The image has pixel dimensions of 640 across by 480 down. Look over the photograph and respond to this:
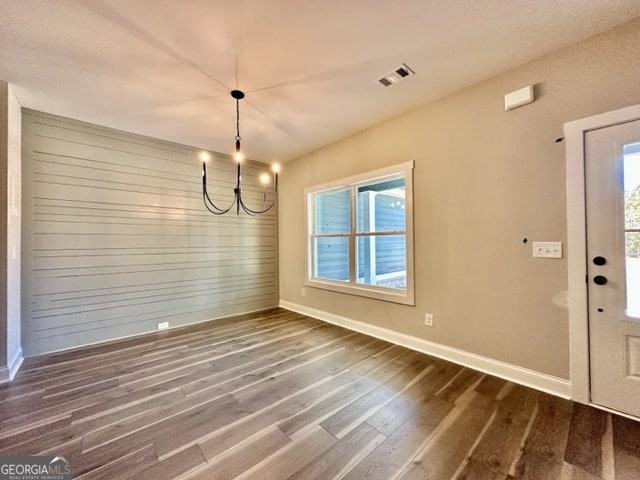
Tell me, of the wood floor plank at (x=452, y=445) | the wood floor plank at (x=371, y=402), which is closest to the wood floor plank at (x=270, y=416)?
the wood floor plank at (x=371, y=402)

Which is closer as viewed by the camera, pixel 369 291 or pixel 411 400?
pixel 411 400

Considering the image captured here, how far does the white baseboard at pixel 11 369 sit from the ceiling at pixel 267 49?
104 inches

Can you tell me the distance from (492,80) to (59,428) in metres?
4.44

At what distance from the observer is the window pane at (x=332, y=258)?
407cm

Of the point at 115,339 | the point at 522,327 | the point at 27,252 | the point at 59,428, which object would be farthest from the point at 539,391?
the point at 27,252

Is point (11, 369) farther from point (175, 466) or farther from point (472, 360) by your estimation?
point (472, 360)

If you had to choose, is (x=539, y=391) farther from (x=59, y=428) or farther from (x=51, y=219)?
(x=51, y=219)

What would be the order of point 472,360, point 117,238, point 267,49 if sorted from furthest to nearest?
point 117,238 < point 472,360 < point 267,49

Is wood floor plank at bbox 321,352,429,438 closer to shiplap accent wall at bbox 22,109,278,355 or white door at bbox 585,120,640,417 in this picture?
white door at bbox 585,120,640,417

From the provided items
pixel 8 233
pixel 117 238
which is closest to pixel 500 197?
pixel 117 238

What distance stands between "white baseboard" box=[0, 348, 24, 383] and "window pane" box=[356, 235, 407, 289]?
3767 millimetres

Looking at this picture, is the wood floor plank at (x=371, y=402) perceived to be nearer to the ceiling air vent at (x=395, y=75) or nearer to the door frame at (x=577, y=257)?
the door frame at (x=577, y=257)

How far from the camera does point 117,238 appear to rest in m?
3.44

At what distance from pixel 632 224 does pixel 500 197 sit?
0.83 meters
